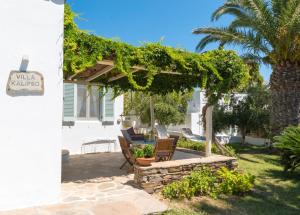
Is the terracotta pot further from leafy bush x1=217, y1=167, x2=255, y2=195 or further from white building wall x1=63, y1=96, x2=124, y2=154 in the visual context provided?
white building wall x1=63, y1=96, x2=124, y2=154

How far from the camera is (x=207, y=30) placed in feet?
46.2

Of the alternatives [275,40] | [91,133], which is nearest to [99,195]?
[91,133]

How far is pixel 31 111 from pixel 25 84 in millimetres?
513

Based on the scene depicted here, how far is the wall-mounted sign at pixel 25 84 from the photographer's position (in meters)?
5.14

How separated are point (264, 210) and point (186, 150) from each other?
5.92 metres

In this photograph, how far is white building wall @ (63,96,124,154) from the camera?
444 inches

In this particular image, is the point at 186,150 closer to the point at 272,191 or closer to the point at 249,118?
the point at 272,191

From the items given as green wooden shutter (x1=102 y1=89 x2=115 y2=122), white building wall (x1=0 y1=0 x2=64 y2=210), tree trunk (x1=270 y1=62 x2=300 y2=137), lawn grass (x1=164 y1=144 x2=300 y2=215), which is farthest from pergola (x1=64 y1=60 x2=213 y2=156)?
tree trunk (x1=270 y1=62 x2=300 y2=137)

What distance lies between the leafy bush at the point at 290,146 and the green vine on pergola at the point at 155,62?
6.59ft

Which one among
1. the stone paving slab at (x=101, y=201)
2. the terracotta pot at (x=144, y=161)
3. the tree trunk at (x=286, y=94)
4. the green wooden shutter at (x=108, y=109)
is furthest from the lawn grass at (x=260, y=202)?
the green wooden shutter at (x=108, y=109)

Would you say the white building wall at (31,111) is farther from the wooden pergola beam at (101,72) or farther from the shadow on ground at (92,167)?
the wooden pergola beam at (101,72)

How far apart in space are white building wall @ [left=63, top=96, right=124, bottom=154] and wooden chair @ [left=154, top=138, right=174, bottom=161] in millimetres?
4200

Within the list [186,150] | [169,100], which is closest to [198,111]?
[169,100]

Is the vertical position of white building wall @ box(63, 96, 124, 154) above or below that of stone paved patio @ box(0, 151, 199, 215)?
Answer: above
